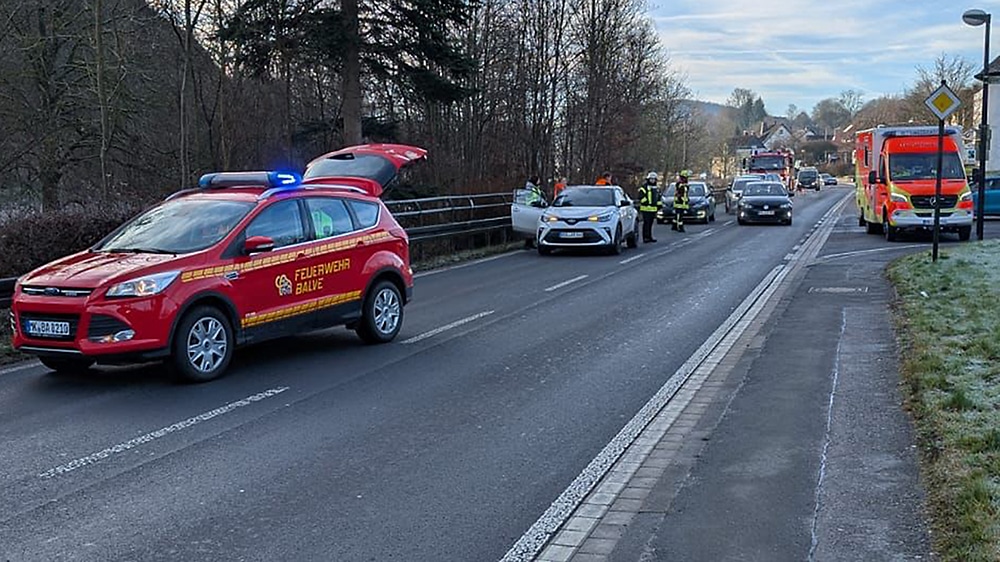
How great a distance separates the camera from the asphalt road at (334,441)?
4.84 meters

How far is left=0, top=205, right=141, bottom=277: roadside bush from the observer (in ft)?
36.6

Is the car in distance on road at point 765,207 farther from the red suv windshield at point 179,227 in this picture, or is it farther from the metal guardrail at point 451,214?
the red suv windshield at point 179,227

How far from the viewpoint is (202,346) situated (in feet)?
27.1

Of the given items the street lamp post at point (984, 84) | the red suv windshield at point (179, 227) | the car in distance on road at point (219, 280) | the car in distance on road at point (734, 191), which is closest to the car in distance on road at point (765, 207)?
the car in distance on road at point (734, 191)

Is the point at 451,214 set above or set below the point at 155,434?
above

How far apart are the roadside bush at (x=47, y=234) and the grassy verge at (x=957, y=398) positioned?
384 inches

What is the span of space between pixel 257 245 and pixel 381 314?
2096 millimetres

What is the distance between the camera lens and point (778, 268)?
1853 centimetres

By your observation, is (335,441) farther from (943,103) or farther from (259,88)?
(259,88)

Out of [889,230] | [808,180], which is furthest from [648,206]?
[808,180]

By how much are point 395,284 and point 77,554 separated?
21.0 ft

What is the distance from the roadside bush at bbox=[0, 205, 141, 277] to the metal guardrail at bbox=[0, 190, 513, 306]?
285 inches

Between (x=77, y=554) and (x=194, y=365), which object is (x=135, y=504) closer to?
(x=77, y=554)

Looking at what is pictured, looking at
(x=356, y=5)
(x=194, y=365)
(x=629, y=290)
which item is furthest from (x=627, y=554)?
(x=356, y=5)
